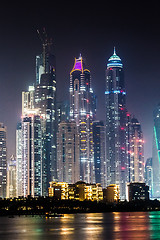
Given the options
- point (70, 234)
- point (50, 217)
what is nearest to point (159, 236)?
point (70, 234)

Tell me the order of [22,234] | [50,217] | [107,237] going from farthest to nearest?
[50,217]
[22,234]
[107,237]

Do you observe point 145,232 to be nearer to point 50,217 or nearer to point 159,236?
point 159,236

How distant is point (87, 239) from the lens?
99375 mm

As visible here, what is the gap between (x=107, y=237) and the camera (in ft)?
342

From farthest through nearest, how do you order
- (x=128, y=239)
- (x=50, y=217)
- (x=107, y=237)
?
(x=50, y=217) < (x=107, y=237) < (x=128, y=239)

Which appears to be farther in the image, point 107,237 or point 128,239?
point 107,237

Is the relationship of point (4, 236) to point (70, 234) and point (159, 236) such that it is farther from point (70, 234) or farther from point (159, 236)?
point (159, 236)

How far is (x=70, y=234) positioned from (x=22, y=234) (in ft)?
30.1

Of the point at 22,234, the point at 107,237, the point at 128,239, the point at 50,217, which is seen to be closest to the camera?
the point at 128,239

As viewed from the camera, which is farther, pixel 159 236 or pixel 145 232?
pixel 145 232

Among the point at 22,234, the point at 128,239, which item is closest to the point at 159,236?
the point at 128,239

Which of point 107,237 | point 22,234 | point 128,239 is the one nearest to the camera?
point 128,239

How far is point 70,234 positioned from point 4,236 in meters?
12.5

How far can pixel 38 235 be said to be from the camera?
107688mm
